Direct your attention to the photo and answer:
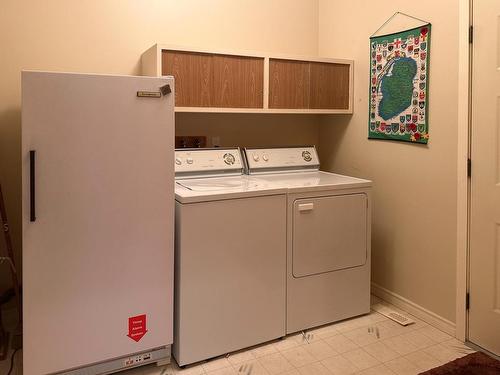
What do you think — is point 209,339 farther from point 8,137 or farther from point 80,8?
point 80,8

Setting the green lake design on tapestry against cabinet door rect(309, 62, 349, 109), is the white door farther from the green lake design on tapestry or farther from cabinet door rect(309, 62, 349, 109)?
cabinet door rect(309, 62, 349, 109)

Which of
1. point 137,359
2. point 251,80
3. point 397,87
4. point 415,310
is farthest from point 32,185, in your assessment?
point 415,310

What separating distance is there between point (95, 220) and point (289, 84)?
67.4 inches

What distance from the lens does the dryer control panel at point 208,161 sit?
2.94 metres

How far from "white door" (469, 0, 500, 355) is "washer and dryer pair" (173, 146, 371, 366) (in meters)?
0.67

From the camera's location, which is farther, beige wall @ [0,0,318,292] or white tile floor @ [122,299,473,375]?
beige wall @ [0,0,318,292]

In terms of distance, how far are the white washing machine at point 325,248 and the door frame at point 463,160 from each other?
22.3 inches

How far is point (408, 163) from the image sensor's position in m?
3.04

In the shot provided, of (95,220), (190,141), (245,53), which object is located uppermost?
(245,53)

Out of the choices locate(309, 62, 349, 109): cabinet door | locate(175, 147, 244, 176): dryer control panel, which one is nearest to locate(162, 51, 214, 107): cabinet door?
locate(175, 147, 244, 176): dryer control panel

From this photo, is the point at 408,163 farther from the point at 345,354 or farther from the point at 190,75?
the point at 190,75

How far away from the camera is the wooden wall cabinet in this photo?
9.26 feet

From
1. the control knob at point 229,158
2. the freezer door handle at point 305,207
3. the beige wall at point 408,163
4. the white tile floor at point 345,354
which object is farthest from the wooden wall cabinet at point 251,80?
the white tile floor at point 345,354

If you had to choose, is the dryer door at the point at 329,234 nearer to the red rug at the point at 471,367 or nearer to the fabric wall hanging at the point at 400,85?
the fabric wall hanging at the point at 400,85
